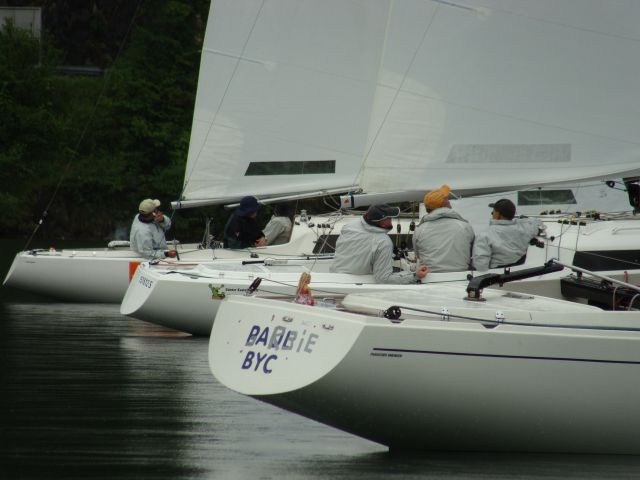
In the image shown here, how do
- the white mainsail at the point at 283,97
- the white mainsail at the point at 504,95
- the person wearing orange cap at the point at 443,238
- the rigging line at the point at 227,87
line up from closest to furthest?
the person wearing orange cap at the point at 443,238, the white mainsail at the point at 504,95, the white mainsail at the point at 283,97, the rigging line at the point at 227,87

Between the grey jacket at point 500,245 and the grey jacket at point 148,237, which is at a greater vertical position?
the grey jacket at point 500,245

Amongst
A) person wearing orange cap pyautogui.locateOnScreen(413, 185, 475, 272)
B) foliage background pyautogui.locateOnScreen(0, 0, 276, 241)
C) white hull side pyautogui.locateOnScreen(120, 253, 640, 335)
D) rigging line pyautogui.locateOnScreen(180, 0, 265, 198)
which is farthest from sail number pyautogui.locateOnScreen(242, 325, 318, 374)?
foliage background pyautogui.locateOnScreen(0, 0, 276, 241)

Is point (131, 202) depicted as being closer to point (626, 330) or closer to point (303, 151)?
point (303, 151)

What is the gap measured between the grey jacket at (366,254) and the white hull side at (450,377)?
5.53m

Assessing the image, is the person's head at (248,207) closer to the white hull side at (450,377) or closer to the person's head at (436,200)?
the person's head at (436,200)

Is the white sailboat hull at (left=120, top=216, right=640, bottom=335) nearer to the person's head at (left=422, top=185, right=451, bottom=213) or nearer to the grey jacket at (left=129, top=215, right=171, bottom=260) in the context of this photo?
the person's head at (left=422, top=185, right=451, bottom=213)

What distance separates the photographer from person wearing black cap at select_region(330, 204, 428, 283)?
44.8ft

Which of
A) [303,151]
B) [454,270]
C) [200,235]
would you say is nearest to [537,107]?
[454,270]

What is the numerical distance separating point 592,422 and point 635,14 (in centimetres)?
736

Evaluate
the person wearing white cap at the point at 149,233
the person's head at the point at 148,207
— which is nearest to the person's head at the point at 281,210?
the person wearing white cap at the point at 149,233

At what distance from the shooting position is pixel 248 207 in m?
19.6

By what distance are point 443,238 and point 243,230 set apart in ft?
20.2

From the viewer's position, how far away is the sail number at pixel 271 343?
792 cm

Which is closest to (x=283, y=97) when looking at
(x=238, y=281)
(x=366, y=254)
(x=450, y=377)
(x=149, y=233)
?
(x=149, y=233)
